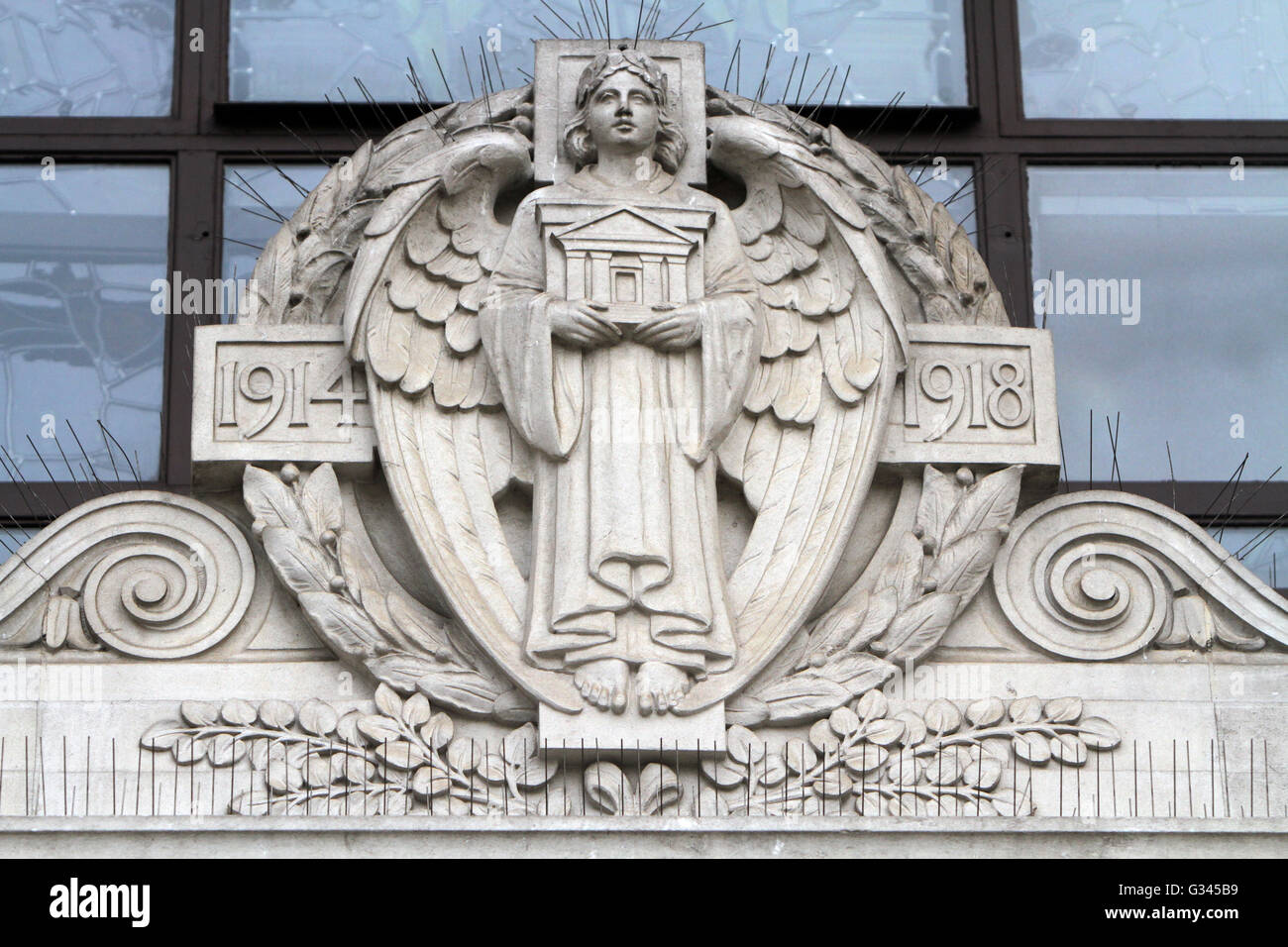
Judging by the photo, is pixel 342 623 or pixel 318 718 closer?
pixel 318 718

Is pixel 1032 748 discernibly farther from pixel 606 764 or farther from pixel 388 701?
pixel 388 701

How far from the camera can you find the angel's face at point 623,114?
9.16 m

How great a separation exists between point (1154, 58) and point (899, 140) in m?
1.22

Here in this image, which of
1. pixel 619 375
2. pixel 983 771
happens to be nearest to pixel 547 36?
pixel 619 375

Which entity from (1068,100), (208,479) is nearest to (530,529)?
(208,479)

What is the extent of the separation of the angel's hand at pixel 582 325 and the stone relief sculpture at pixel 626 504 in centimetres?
1

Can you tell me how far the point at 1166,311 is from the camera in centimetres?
1045

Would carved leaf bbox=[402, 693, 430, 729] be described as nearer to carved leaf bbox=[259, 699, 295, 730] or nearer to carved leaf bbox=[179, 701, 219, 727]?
carved leaf bbox=[259, 699, 295, 730]

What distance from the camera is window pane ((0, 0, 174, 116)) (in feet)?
35.1

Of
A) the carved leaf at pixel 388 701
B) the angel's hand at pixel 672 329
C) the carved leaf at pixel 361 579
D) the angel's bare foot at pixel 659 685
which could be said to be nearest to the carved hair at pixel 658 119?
the angel's hand at pixel 672 329

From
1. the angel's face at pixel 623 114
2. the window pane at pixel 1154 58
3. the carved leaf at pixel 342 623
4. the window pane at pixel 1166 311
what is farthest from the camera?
the window pane at pixel 1154 58

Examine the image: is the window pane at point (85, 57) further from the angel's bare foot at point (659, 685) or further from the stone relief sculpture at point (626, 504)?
the angel's bare foot at point (659, 685)

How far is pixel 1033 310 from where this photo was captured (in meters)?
10.3

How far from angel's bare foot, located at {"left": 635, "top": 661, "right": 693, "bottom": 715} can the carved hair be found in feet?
6.21
